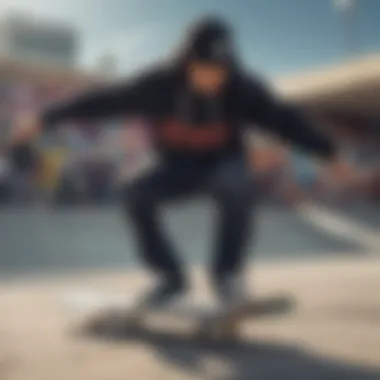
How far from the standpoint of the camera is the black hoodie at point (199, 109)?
1.02m

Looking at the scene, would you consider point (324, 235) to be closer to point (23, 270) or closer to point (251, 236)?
point (251, 236)

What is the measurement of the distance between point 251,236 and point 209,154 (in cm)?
21

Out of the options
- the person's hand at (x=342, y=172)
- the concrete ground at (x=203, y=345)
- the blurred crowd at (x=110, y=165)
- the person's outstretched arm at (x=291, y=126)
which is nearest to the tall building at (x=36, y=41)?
the blurred crowd at (x=110, y=165)

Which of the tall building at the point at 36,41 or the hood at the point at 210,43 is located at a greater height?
the hood at the point at 210,43

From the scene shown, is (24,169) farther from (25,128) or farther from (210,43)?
(210,43)

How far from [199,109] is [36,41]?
12.1 inches

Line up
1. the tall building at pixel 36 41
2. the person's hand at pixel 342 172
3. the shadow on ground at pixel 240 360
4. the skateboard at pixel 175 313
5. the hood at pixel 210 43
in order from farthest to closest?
1. the skateboard at pixel 175 313
2. the shadow on ground at pixel 240 360
3. the person's hand at pixel 342 172
4. the hood at pixel 210 43
5. the tall building at pixel 36 41

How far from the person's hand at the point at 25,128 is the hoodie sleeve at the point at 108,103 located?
0.01m

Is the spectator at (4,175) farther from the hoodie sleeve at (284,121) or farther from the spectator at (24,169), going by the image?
the hoodie sleeve at (284,121)

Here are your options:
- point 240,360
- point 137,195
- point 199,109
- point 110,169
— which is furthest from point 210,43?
point 240,360

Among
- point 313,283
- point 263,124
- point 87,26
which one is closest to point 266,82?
point 263,124

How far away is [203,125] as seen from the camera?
1117 millimetres

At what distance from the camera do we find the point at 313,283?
1.95m

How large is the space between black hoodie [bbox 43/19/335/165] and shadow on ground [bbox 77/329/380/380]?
375 mm
